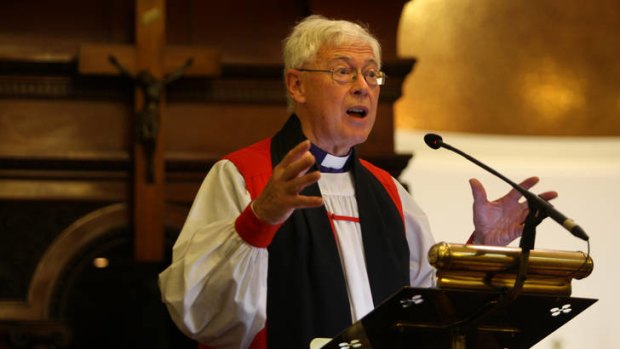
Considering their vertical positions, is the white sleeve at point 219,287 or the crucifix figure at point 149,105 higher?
the crucifix figure at point 149,105

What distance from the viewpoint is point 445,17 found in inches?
330

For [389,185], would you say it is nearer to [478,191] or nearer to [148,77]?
[478,191]

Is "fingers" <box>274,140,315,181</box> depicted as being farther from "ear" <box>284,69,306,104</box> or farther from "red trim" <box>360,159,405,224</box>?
"red trim" <box>360,159,405,224</box>

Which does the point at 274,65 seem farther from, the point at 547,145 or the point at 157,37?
the point at 547,145

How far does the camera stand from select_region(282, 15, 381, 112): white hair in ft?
13.8

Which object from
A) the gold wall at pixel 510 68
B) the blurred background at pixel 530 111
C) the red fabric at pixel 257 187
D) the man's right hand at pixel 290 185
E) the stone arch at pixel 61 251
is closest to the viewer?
the man's right hand at pixel 290 185

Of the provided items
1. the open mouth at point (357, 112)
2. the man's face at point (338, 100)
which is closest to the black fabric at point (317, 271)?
the man's face at point (338, 100)

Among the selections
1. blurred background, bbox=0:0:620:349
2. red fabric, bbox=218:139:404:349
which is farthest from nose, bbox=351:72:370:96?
blurred background, bbox=0:0:620:349

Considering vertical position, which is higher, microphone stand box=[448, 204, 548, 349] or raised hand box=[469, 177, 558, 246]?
raised hand box=[469, 177, 558, 246]

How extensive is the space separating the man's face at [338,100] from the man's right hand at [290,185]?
0.79 meters

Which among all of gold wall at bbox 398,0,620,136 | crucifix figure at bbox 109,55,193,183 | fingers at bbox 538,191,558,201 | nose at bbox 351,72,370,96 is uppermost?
gold wall at bbox 398,0,620,136

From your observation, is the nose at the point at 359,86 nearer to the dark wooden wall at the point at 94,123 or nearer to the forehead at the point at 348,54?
the forehead at the point at 348,54

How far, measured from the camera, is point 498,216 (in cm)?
379

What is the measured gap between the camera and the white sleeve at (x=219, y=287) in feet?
11.7
